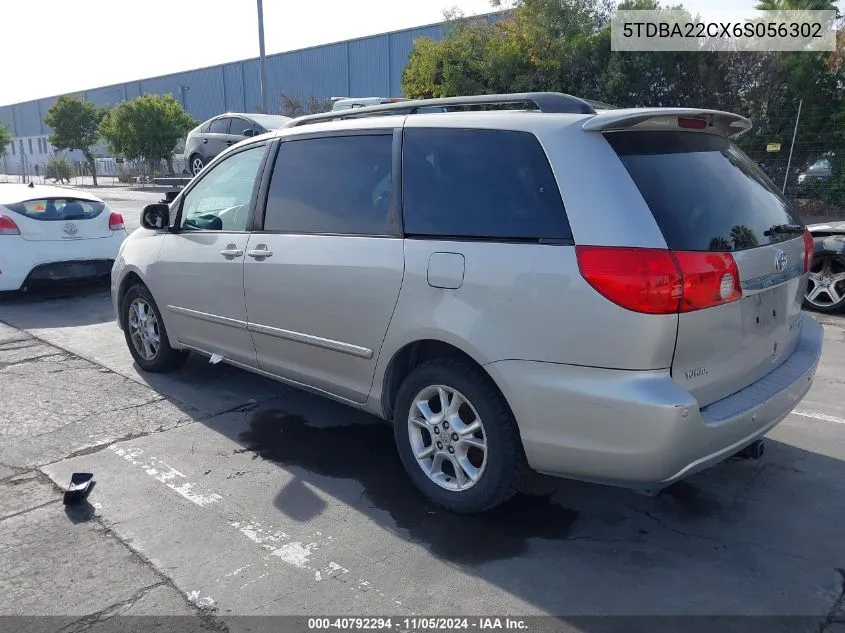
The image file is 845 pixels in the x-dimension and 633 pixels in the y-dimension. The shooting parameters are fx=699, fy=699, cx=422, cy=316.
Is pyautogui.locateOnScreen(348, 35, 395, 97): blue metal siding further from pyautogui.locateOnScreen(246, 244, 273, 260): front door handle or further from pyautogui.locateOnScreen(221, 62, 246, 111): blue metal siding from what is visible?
pyautogui.locateOnScreen(246, 244, 273, 260): front door handle

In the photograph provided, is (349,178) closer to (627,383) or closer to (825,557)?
(627,383)

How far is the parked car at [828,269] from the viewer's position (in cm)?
720

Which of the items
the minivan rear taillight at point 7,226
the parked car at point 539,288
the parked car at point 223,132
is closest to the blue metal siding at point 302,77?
the parked car at point 223,132

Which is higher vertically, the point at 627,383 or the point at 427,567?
the point at 627,383

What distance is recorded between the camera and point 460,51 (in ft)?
59.6

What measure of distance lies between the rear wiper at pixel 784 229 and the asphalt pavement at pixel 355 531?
132 cm

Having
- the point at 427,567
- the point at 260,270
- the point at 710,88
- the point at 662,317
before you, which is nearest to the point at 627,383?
the point at 662,317

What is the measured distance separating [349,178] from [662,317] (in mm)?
1969

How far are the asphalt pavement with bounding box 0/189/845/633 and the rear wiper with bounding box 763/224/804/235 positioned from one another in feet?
4.34

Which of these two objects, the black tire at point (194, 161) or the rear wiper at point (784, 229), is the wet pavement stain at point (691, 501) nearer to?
the rear wiper at point (784, 229)

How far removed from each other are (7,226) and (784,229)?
26.8ft

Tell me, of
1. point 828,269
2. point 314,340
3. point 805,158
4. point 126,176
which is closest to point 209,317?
point 314,340

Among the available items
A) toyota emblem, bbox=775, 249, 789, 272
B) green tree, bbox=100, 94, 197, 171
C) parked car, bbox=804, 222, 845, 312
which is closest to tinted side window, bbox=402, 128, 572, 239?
toyota emblem, bbox=775, 249, 789, 272

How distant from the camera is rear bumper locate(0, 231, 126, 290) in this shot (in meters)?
8.18
